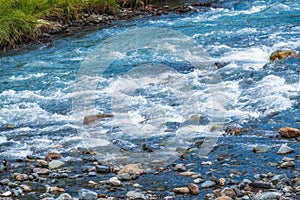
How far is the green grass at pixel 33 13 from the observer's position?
13.6 meters

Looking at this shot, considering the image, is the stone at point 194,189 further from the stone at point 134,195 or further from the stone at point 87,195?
the stone at point 87,195

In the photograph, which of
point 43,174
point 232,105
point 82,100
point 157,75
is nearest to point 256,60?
point 157,75

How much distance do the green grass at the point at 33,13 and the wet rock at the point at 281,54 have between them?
621cm

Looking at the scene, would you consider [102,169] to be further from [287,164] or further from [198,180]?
[287,164]

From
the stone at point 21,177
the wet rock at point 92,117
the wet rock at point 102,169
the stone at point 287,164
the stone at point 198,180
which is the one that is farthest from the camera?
the wet rock at point 92,117

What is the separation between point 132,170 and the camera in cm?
623

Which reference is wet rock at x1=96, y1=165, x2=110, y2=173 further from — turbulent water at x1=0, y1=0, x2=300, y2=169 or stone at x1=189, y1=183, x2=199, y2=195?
stone at x1=189, y1=183, x2=199, y2=195

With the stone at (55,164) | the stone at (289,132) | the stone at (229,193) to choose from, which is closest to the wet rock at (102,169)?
the stone at (55,164)

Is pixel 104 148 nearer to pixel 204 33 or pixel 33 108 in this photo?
pixel 33 108

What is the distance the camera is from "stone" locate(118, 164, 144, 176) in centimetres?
618

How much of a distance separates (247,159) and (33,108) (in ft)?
A: 12.9

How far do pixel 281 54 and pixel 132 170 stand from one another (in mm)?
5223

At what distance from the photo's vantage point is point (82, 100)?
30.1 ft

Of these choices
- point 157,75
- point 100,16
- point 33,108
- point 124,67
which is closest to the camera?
point 33,108
